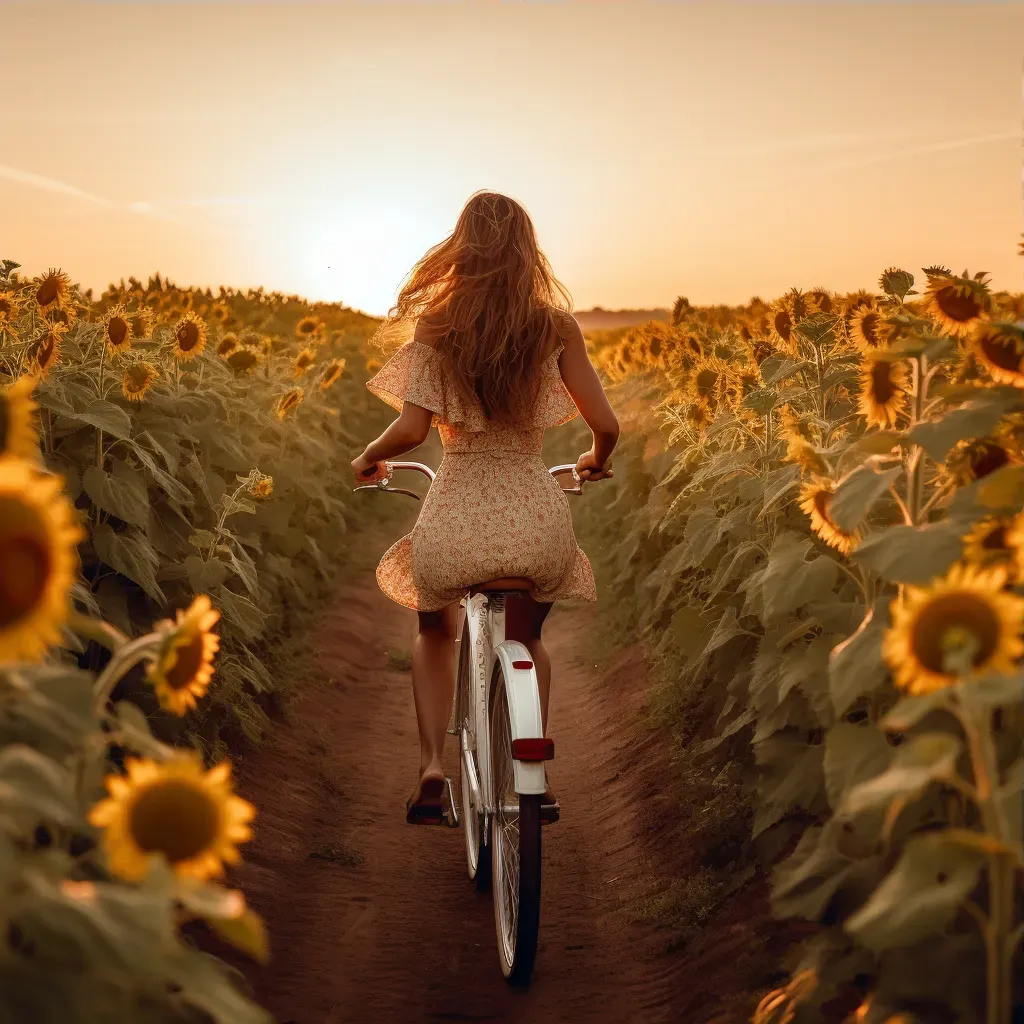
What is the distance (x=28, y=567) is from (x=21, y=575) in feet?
0.05

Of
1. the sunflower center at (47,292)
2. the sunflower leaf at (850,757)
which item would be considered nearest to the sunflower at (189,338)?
the sunflower center at (47,292)

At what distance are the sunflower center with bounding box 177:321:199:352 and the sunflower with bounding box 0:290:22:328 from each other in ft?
2.32

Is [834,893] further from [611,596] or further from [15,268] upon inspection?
[611,596]

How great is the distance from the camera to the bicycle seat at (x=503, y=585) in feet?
13.4

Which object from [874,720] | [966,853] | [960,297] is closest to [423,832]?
[874,720]

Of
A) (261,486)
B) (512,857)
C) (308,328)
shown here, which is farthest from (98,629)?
(308,328)

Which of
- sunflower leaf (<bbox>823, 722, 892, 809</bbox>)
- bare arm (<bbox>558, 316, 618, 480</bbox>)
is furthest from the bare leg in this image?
sunflower leaf (<bbox>823, 722, 892, 809</bbox>)

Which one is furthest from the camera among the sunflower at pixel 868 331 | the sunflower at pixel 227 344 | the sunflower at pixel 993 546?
the sunflower at pixel 227 344

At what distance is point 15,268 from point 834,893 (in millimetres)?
4550

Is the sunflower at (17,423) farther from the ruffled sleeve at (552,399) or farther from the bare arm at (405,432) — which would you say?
the ruffled sleeve at (552,399)

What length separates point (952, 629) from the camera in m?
1.94

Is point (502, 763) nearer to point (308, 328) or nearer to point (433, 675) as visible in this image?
point (433, 675)

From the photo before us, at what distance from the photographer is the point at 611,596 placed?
8758mm

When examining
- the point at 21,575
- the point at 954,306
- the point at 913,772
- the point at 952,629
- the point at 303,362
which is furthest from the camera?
the point at 303,362
